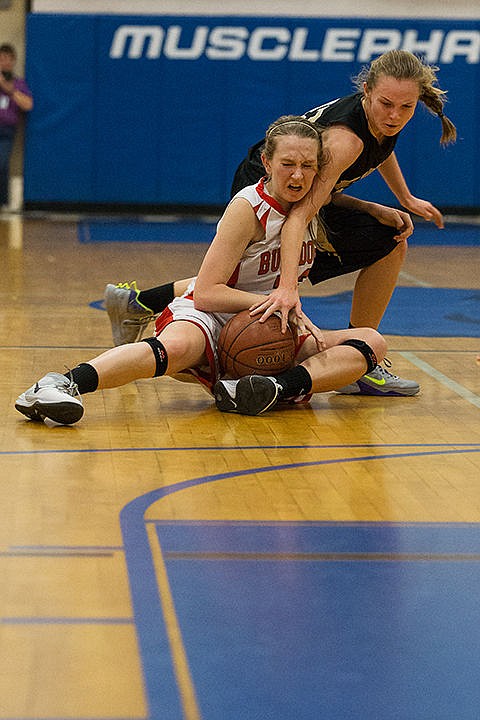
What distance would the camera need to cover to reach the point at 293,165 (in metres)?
3.99

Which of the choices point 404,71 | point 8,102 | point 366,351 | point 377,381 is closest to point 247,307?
point 366,351

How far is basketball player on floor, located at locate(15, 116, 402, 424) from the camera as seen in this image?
390cm

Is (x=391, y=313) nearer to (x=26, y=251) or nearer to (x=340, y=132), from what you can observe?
(x=340, y=132)

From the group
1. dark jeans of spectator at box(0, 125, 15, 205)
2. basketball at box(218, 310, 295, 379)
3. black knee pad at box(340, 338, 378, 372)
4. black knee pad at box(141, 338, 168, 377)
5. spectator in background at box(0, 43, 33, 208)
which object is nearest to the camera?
black knee pad at box(141, 338, 168, 377)

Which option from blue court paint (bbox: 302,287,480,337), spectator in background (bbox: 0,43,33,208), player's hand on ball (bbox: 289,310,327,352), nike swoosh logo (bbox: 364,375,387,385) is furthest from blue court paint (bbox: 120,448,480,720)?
spectator in background (bbox: 0,43,33,208)

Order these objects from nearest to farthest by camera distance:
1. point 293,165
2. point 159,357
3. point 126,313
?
point 159,357
point 293,165
point 126,313

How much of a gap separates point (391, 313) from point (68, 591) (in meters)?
4.43

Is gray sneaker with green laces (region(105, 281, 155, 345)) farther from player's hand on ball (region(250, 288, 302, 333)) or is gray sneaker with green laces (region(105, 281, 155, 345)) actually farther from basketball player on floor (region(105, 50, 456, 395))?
player's hand on ball (region(250, 288, 302, 333))

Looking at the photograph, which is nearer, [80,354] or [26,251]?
[80,354]

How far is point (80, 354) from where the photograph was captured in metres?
4.99

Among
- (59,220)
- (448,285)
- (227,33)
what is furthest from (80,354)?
(227,33)

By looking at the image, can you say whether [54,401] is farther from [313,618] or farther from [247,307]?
[313,618]

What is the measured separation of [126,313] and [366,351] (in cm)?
110

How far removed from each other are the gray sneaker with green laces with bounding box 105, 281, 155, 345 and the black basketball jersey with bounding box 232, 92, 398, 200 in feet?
1.98
